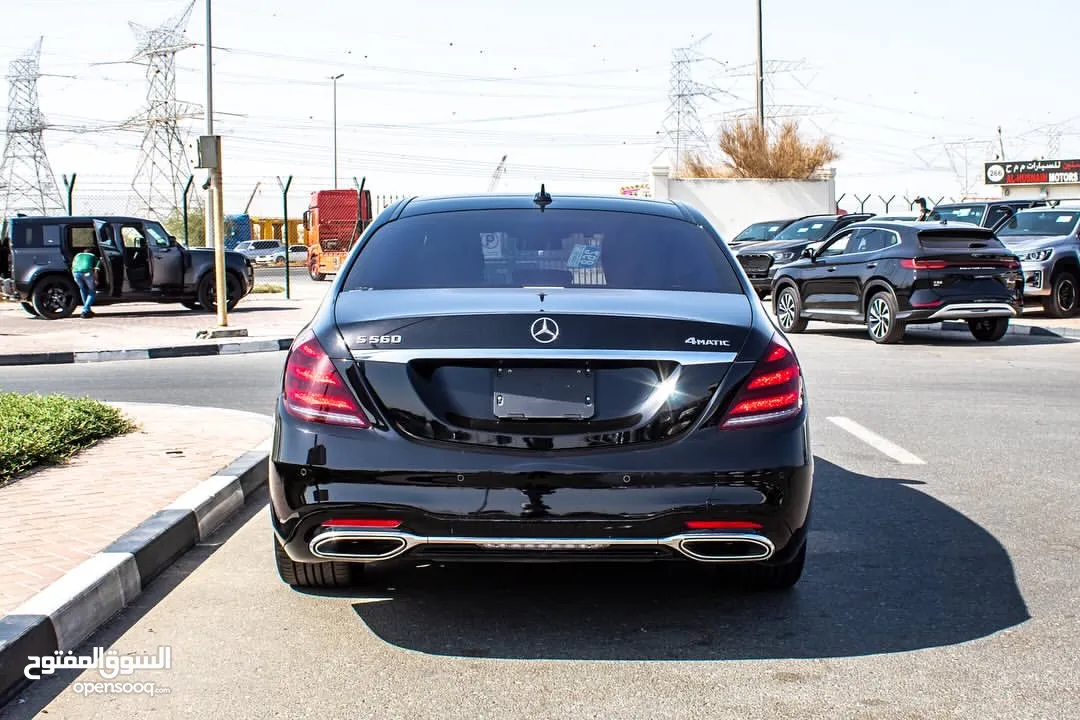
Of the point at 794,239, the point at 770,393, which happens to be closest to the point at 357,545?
the point at 770,393

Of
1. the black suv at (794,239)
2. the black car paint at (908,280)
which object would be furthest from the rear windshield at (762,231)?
the black car paint at (908,280)

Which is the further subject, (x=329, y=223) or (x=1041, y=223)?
(x=329, y=223)

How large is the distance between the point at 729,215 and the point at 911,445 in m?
33.5

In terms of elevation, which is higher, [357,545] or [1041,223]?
[1041,223]

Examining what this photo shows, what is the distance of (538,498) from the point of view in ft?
13.4

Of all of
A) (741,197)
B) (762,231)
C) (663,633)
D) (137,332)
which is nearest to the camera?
(663,633)

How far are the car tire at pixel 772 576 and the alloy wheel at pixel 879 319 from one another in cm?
1223

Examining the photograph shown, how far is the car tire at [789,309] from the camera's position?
18.7 metres

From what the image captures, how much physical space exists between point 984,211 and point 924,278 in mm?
9095

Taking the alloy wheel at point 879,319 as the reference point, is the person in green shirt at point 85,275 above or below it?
above

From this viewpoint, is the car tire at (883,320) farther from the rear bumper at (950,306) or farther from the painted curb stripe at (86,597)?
the painted curb stripe at (86,597)

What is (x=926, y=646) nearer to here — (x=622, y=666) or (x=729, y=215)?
(x=622, y=666)

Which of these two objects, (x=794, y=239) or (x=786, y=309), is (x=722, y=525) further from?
(x=794, y=239)

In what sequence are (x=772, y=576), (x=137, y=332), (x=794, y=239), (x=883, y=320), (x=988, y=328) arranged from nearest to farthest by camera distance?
(x=772, y=576)
(x=883, y=320)
(x=988, y=328)
(x=137, y=332)
(x=794, y=239)
